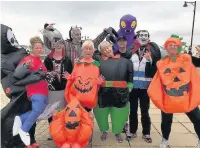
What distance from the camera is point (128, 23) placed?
5.10 m

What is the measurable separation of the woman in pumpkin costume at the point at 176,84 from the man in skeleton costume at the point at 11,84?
66.9 inches

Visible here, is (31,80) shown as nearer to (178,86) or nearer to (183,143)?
(178,86)

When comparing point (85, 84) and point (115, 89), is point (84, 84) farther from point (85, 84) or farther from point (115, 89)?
point (115, 89)

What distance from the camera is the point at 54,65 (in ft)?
14.7

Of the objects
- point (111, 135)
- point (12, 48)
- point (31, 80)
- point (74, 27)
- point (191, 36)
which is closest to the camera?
point (31, 80)

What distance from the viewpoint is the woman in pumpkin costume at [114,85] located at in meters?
4.52

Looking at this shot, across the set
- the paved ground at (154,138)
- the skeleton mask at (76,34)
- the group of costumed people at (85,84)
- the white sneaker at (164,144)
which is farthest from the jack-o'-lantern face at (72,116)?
the white sneaker at (164,144)

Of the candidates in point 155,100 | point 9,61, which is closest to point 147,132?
point 155,100

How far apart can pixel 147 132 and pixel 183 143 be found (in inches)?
24.9

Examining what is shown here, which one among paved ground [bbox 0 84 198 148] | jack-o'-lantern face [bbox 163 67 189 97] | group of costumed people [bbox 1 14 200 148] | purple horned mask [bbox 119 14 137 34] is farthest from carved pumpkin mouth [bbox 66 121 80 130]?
purple horned mask [bbox 119 14 137 34]

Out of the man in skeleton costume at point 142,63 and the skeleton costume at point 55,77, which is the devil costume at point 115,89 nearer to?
the man in skeleton costume at point 142,63

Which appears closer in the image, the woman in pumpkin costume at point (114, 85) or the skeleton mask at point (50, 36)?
Result: the woman in pumpkin costume at point (114, 85)

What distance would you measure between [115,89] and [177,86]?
956 millimetres

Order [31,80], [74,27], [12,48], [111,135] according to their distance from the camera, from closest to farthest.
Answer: [31,80]
[12,48]
[74,27]
[111,135]
